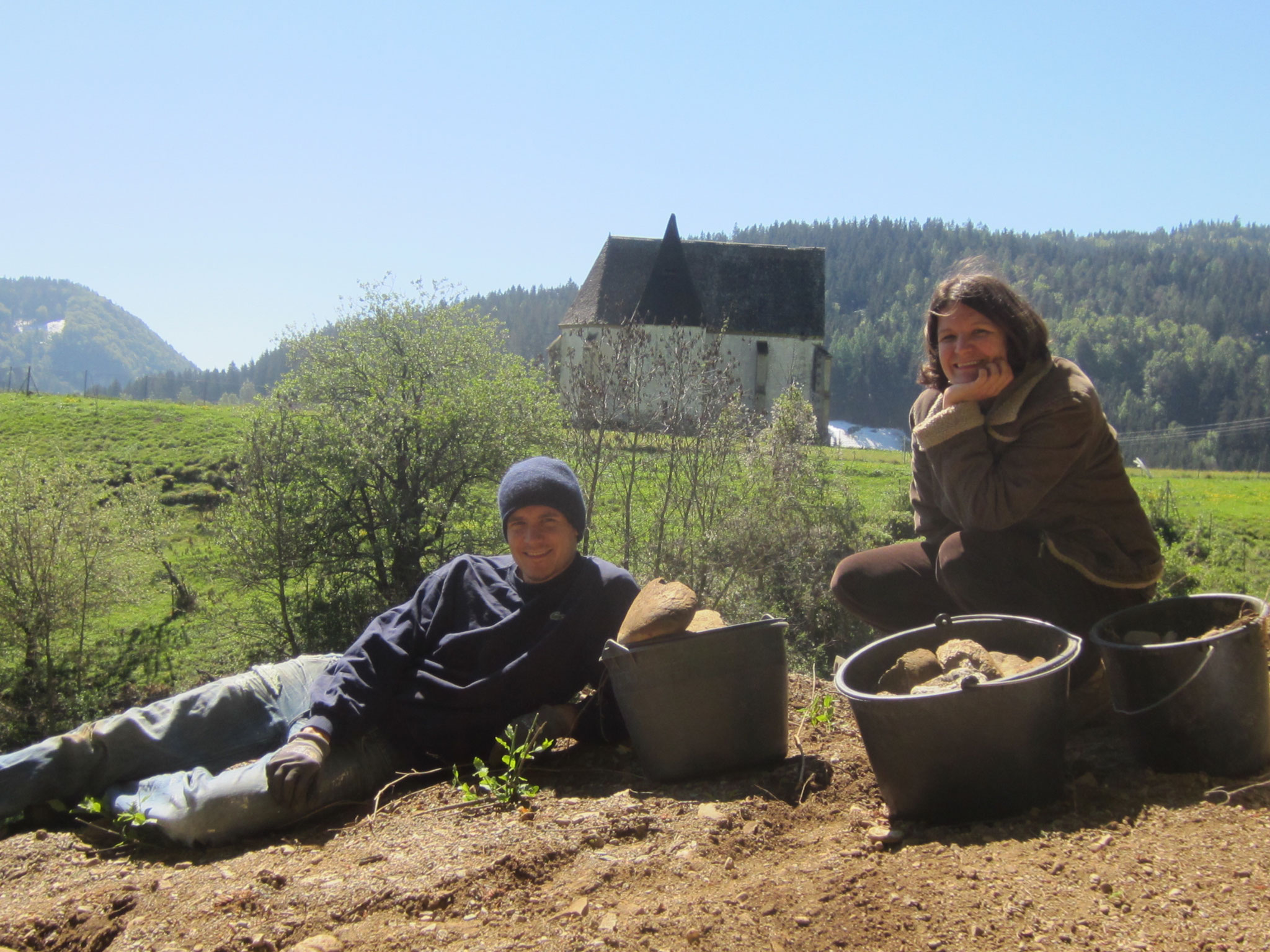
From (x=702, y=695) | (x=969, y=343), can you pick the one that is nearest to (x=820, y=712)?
(x=702, y=695)

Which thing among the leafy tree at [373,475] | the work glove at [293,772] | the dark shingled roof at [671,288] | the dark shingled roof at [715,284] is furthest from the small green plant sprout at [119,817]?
the dark shingled roof at [715,284]

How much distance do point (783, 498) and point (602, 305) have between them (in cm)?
3072

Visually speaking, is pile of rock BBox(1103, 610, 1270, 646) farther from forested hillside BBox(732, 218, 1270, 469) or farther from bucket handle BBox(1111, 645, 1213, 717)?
forested hillside BBox(732, 218, 1270, 469)

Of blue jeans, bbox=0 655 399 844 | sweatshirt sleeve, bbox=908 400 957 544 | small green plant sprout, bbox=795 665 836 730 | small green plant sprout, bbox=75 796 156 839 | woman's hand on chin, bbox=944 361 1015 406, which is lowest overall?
small green plant sprout, bbox=75 796 156 839

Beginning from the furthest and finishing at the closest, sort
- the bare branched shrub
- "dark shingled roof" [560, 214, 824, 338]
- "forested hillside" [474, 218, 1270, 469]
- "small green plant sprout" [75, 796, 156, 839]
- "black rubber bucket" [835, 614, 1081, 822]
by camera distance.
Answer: "forested hillside" [474, 218, 1270, 469], "dark shingled roof" [560, 214, 824, 338], the bare branched shrub, "small green plant sprout" [75, 796, 156, 839], "black rubber bucket" [835, 614, 1081, 822]

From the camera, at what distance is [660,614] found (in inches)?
111

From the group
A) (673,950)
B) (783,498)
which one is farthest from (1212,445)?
(673,950)

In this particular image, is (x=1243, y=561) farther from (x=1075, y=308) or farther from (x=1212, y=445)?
(x=1075, y=308)

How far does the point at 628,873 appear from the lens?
2174 millimetres

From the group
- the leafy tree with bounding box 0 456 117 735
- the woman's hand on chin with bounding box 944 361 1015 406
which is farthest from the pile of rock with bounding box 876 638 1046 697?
the leafy tree with bounding box 0 456 117 735

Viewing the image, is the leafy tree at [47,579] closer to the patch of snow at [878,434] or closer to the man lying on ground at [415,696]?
the man lying on ground at [415,696]

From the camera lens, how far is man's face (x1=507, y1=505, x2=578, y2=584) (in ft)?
10.9

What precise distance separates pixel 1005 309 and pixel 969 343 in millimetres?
149

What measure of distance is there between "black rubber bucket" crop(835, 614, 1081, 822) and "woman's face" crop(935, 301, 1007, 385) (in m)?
0.89
